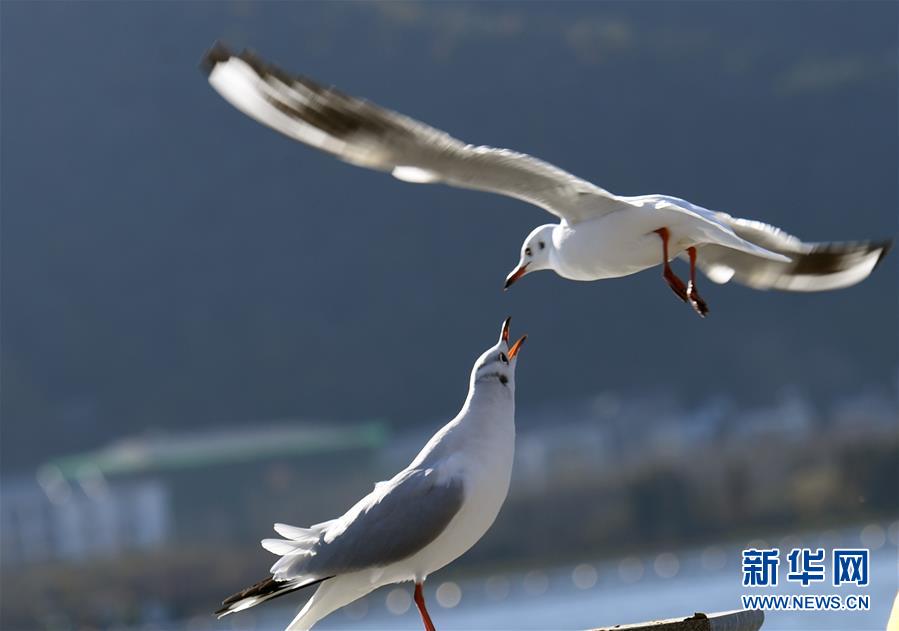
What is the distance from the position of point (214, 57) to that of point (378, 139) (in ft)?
1.87

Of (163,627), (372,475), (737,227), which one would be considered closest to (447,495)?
(737,227)

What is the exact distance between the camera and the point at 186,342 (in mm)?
37656

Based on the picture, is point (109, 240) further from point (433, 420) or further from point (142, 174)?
point (433, 420)

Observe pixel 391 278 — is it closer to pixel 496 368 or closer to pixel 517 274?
pixel 517 274

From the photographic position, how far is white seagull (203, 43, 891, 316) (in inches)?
150

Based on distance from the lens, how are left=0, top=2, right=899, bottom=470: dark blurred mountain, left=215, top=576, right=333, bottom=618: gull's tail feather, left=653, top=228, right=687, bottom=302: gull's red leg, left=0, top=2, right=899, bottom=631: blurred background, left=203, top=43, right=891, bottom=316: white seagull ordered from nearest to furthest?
left=215, top=576, right=333, bottom=618: gull's tail feather
left=203, top=43, right=891, bottom=316: white seagull
left=653, top=228, right=687, bottom=302: gull's red leg
left=0, top=2, right=899, bottom=631: blurred background
left=0, top=2, right=899, bottom=470: dark blurred mountain

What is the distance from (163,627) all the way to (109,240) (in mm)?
12921

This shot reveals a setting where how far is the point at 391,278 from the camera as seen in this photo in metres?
37.7

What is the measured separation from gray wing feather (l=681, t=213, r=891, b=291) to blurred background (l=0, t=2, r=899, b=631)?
27.0 meters

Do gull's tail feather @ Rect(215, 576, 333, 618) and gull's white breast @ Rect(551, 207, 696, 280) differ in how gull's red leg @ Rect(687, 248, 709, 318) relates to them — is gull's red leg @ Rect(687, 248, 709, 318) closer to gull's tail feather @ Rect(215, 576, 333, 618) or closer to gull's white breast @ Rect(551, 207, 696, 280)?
gull's white breast @ Rect(551, 207, 696, 280)

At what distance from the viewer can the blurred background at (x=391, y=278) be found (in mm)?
33906

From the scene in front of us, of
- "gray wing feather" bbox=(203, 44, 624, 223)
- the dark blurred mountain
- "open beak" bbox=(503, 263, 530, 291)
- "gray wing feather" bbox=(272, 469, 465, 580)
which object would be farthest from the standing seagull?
the dark blurred mountain

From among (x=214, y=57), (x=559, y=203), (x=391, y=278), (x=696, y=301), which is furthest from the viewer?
(x=391, y=278)

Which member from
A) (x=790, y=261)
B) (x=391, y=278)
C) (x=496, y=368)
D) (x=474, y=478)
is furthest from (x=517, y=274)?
(x=391, y=278)
